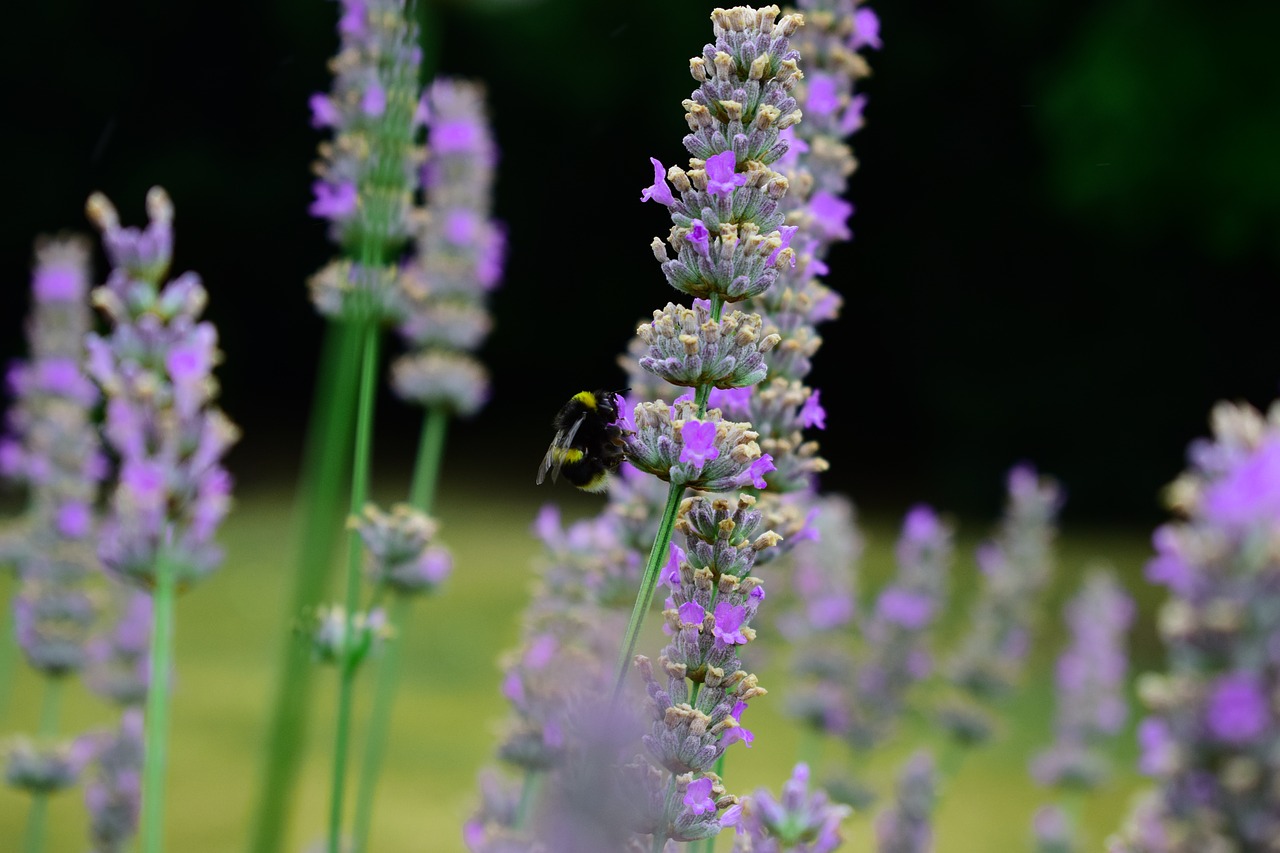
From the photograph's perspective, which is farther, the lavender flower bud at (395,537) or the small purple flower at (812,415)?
the lavender flower bud at (395,537)

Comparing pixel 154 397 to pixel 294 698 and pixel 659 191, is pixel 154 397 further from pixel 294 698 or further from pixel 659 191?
pixel 294 698

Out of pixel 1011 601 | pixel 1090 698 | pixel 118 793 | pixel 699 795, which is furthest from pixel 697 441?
pixel 1090 698

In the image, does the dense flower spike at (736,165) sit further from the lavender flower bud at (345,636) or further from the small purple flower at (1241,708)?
the lavender flower bud at (345,636)

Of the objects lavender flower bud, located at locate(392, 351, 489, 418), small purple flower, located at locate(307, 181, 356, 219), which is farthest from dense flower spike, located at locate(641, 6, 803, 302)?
lavender flower bud, located at locate(392, 351, 489, 418)

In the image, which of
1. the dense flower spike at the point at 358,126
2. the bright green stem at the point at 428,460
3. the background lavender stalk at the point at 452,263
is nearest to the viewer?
the dense flower spike at the point at 358,126

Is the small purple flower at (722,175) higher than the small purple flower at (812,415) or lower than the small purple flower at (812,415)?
higher

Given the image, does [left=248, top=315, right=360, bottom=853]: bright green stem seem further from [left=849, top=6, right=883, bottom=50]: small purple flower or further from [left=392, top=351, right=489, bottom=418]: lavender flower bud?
[left=392, top=351, right=489, bottom=418]: lavender flower bud

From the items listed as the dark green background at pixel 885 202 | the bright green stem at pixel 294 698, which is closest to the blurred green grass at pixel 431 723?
the dark green background at pixel 885 202

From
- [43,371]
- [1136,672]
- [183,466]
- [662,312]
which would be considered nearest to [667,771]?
[662,312]
